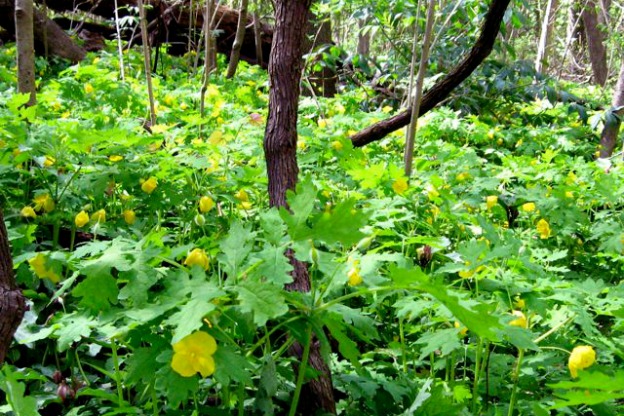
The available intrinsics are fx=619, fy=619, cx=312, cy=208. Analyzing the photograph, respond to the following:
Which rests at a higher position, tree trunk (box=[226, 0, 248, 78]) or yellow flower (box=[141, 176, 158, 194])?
tree trunk (box=[226, 0, 248, 78])

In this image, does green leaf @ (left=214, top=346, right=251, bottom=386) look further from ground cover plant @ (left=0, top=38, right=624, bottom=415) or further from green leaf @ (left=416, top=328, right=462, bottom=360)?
green leaf @ (left=416, top=328, right=462, bottom=360)

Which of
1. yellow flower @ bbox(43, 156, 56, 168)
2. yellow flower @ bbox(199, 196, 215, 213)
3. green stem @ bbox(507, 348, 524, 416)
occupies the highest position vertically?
yellow flower @ bbox(43, 156, 56, 168)

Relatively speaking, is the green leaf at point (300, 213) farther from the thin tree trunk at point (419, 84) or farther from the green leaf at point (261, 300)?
the thin tree trunk at point (419, 84)

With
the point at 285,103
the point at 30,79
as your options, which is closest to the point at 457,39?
the point at 30,79

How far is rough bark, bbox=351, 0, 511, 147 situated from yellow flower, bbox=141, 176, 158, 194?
4.18ft

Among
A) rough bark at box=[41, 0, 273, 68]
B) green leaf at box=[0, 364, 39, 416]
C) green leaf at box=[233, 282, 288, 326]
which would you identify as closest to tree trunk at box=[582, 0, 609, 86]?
rough bark at box=[41, 0, 273, 68]

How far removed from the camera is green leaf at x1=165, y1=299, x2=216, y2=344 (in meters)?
0.99

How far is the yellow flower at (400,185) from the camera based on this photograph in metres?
2.39

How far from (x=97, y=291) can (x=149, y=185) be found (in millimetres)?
1066

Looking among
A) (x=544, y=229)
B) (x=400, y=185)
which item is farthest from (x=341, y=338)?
(x=544, y=229)

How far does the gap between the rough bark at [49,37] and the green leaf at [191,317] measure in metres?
7.59

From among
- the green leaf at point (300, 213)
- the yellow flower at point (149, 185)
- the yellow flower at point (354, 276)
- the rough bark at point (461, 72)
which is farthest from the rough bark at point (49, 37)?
the green leaf at point (300, 213)

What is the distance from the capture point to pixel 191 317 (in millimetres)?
1023

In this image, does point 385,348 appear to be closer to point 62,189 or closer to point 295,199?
point 295,199
